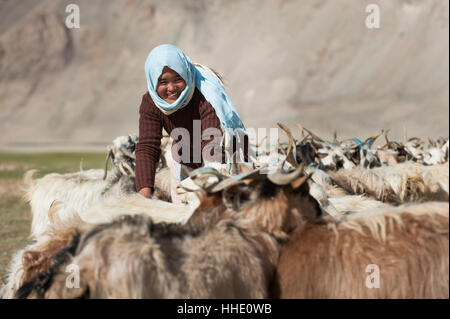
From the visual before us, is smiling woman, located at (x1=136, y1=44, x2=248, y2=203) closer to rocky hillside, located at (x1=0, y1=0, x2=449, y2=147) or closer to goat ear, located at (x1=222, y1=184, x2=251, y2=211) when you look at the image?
goat ear, located at (x1=222, y1=184, x2=251, y2=211)

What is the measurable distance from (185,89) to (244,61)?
5978 cm

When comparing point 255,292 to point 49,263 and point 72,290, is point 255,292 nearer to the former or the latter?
point 72,290

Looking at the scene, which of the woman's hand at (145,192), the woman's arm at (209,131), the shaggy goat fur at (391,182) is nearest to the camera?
the woman's arm at (209,131)

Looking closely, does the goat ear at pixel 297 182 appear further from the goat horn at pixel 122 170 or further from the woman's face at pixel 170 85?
the goat horn at pixel 122 170

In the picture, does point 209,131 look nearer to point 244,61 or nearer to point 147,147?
point 147,147

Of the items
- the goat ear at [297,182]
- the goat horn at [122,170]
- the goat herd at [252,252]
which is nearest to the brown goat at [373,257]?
the goat herd at [252,252]

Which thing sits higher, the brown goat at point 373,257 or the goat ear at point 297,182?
the goat ear at point 297,182

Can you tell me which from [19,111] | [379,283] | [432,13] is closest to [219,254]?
[379,283]

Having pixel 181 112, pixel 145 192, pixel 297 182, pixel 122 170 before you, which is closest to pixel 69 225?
pixel 297 182

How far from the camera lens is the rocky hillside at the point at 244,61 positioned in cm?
5356

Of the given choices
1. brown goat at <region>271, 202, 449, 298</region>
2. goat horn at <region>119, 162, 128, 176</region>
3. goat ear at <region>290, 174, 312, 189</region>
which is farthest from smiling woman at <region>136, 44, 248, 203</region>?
brown goat at <region>271, 202, 449, 298</region>

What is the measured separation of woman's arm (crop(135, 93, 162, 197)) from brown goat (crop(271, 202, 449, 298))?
70.0 inches

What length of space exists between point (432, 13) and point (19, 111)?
A: 169 feet

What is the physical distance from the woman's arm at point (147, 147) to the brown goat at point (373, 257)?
70.0 inches
